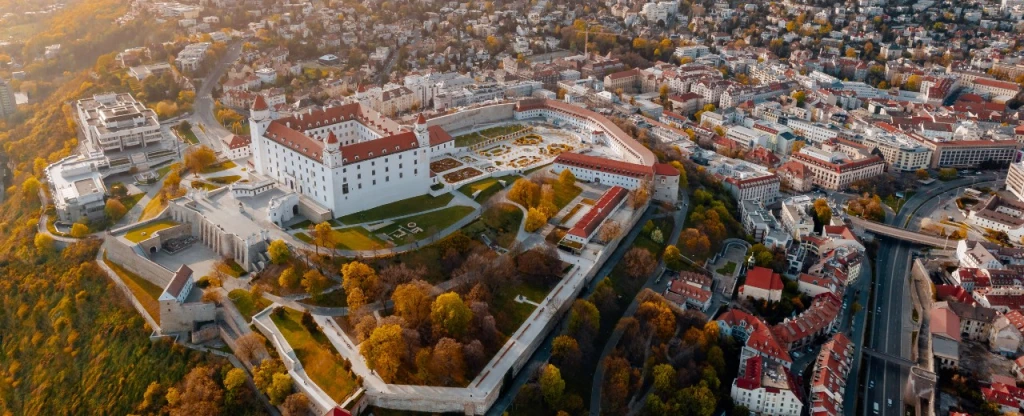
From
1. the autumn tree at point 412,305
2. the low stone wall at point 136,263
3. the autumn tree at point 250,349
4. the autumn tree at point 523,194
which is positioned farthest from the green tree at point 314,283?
the autumn tree at point 523,194

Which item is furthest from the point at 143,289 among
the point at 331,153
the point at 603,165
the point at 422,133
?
the point at 603,165

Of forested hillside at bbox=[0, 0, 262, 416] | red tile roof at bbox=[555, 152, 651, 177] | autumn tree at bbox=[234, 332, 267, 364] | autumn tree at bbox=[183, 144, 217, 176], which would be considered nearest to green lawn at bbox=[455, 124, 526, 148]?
red tile roof at bbox=[555, 152, 651, 177]

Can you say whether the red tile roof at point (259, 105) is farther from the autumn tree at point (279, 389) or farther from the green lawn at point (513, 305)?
the autumn tree at point (279, 389)

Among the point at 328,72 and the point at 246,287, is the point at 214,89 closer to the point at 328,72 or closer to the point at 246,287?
the point at 328,72

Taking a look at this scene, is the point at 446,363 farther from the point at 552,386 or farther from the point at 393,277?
the point at 393,277

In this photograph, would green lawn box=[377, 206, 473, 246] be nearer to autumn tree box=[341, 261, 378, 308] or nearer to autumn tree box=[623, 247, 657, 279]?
autumn tree box=[341, 261, 378, 308]

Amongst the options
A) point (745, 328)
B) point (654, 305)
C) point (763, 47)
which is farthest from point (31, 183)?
point (763, 47)
